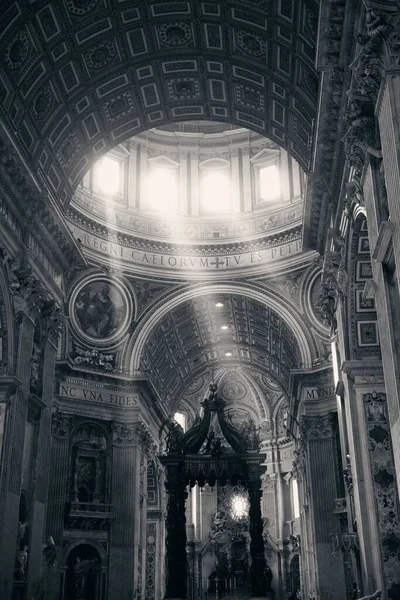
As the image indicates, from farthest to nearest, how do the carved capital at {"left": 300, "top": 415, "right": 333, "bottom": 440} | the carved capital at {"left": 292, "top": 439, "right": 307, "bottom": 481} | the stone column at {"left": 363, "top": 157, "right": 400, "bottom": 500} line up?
the carved capital at {"left": 292, "top": 439, "right": 307, "bottom": 481} < the carved capital at {"left": 300, "top": 415, "right": 333, "bottom": 440} < the stone column at {"left": 363, "top": 157, "right": 400, "bottom": 500}

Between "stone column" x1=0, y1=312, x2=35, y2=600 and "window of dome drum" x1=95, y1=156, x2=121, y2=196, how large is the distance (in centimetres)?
1567

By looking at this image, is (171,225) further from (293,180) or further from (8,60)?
(8,60)

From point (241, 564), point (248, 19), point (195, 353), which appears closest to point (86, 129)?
point (248, 19)

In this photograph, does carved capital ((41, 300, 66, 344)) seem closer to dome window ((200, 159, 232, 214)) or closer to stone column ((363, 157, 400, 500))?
stone column ((363, 157, 400, 500))

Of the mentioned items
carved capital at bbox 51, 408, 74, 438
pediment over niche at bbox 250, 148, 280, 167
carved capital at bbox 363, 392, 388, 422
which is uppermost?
pediment over niche at bbox 250, 148, 280, 167

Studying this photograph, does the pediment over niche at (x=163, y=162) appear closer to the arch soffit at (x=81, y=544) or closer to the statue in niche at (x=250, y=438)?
the statue in niche at (x=250, y=438)

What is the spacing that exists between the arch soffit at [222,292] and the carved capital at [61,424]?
3.77 meters

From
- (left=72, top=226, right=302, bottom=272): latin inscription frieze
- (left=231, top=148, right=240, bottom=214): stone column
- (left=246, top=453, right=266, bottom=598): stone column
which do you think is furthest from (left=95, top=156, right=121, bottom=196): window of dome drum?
(left=246, top=453, right=266, bottom=598): stone column

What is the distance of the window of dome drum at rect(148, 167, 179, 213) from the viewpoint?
111 ft

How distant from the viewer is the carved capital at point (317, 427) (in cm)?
2950

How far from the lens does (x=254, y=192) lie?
33844mm

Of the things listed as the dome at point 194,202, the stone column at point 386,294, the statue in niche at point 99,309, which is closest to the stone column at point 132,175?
the dome at point 194,202

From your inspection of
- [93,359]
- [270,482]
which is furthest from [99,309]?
[270,482]

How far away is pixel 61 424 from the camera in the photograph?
28.4 metres
